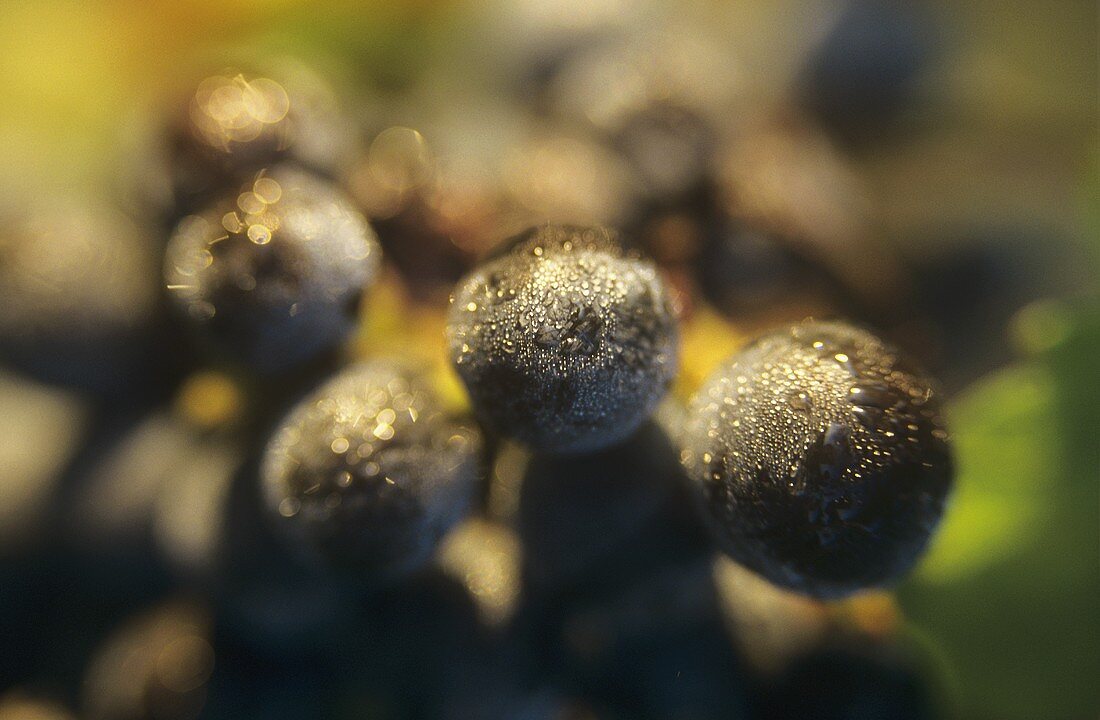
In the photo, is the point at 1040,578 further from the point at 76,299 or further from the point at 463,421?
the point at 76,299

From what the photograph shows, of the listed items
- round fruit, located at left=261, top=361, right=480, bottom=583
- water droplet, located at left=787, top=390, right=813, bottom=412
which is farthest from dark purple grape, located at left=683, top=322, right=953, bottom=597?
round fruit, located at left=261, top=361, right=480, bottom=583

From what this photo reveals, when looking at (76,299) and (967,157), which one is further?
(967,157)

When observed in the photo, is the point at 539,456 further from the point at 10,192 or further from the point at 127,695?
the point at 10,192

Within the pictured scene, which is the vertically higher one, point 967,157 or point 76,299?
point 967,157

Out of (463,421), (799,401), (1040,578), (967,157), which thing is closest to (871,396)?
(799,401)

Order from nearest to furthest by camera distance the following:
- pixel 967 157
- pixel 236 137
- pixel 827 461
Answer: pixel 827 461 → pixel 236 137 → pixel 967 157

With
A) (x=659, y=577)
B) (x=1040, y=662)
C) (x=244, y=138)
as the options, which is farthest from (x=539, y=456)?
(x=1040, y=662)
